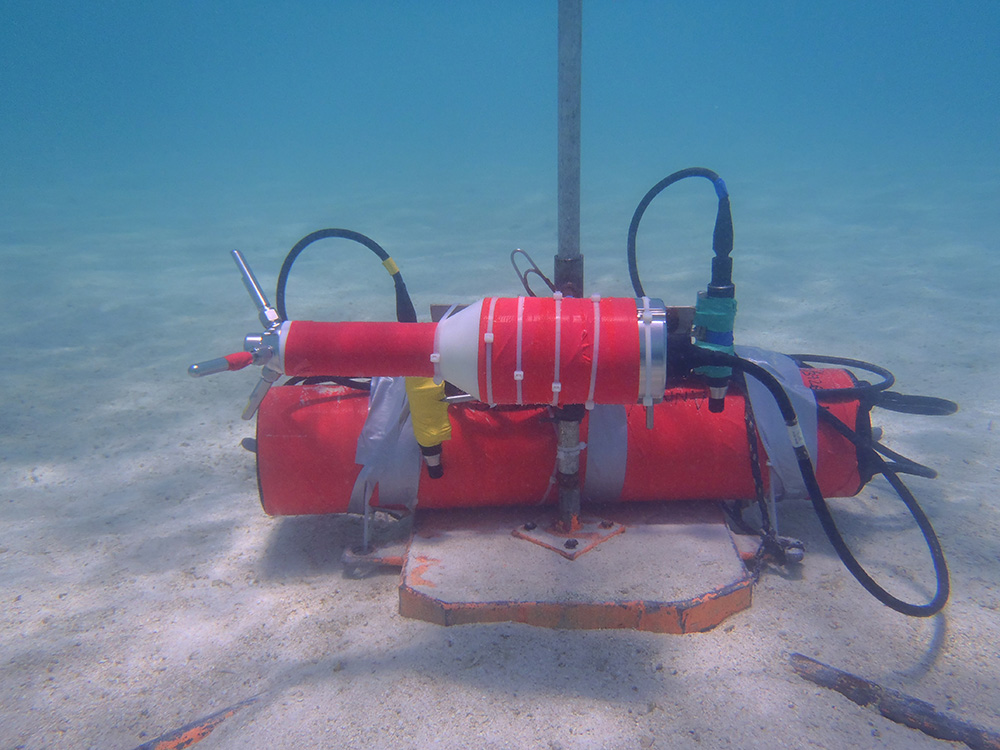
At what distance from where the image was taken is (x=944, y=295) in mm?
7176

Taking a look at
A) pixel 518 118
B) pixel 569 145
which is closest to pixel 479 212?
pixel 569 145

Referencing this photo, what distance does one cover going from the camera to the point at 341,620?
2.63 meters

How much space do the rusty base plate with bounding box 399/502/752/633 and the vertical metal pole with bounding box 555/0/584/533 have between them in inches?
12.3

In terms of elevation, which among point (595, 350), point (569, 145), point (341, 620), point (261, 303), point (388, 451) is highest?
point (569, 145)

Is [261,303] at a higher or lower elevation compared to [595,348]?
higher

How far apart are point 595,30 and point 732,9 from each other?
31563mm

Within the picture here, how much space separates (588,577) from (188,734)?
5.73 feet

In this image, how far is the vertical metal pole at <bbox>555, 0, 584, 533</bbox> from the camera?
2527 mm

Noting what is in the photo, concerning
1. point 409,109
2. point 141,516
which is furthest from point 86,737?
point 409,109

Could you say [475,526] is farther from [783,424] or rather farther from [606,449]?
[783,424]

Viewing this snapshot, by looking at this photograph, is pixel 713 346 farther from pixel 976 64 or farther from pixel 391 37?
pixel 391 37

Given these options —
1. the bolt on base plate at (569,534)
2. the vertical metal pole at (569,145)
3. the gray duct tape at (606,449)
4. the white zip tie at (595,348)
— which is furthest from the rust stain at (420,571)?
the vertical metal pole at (569,145)

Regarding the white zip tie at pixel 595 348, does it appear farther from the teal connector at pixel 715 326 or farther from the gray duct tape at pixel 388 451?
the gray duct tape at pixel 388 451

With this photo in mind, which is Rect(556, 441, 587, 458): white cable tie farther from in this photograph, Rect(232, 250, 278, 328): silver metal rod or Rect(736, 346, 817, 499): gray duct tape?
Rect(232, 250, 278, 328): silver metal rod
